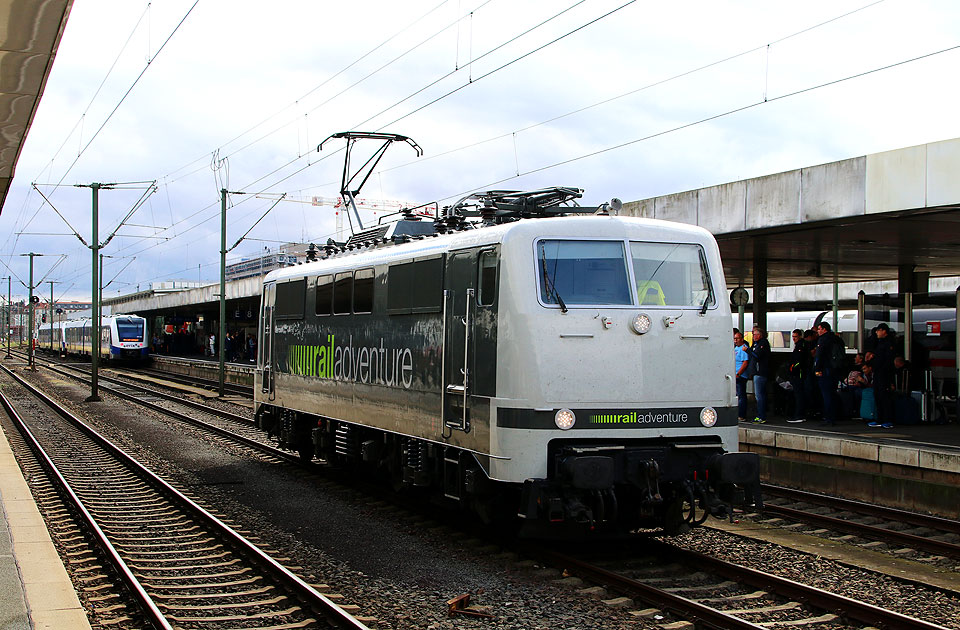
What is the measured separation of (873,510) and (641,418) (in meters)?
4.66

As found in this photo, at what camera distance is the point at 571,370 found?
920 centimetres

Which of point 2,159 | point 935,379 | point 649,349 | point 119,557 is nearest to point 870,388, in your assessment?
point 935,379

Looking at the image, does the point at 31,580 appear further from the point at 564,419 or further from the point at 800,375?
the point at 800,375

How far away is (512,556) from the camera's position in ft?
31.8

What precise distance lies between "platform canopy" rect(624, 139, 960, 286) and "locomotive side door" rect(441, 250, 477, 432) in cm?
697

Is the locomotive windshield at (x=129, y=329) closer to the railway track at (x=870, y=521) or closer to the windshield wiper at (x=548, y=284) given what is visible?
the railway track at (x=870, y=521)

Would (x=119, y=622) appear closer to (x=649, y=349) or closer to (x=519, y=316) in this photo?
(x=519, y=316)

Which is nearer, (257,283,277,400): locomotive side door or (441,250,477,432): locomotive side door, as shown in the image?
(441,250,477,432): locomotive side door

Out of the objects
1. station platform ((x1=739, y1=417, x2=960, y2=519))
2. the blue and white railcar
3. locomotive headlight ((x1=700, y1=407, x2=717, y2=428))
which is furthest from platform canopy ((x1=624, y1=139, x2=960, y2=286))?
the blue and white railcar

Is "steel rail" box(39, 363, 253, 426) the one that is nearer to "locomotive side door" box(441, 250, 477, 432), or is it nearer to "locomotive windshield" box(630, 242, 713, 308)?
"locomotive side door" box(441, 250, 477, 432)

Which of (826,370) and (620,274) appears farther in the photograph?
(826,370)

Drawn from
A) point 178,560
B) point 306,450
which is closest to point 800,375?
point 306,450

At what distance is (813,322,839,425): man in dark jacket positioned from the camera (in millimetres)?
16672

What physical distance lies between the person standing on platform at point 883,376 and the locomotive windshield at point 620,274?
7.40 m
